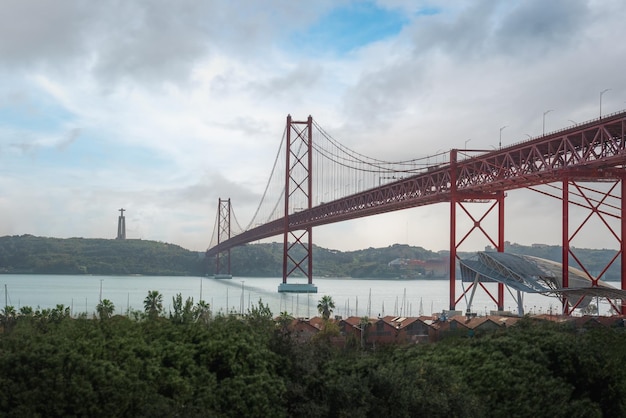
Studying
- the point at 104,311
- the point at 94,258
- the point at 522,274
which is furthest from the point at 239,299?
the point at 94,258

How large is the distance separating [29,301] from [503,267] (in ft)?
144

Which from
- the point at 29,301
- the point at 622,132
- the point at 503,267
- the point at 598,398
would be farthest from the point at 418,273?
the point at 598,398

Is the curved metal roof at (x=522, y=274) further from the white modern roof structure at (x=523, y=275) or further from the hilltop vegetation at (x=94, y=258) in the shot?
the hilltop vegetation at (x=94, y=258)

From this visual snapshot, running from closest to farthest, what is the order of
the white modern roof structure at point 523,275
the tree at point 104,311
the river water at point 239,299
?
the tree at point 104,311, the white modern roof structure at point 523,275, the river water at point 239,299

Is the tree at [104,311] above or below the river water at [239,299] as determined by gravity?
above

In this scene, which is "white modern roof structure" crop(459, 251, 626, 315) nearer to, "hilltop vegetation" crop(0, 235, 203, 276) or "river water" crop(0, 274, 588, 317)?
"river water" crop(0, 274, 588, 317)

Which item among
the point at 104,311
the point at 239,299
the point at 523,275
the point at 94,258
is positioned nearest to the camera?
the point at 104,311

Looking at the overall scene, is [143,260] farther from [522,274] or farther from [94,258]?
[522,274]

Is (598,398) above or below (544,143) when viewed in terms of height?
below

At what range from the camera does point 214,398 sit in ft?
36.3

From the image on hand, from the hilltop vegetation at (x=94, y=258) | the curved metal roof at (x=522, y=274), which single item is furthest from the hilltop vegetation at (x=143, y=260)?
the curved metal roof at (x=522, y=274)

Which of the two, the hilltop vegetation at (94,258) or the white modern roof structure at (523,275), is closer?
the white modern roof structure at (523,275)

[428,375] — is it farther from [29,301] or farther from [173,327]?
[29,301]

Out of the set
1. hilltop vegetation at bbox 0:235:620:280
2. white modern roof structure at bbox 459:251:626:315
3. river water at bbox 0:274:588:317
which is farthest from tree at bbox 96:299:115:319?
hilltop vegetation at bbox 0:235:620:280
